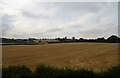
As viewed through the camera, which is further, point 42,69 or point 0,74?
point 42,69

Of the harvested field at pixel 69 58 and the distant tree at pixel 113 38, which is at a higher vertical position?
the distant tree at pixel 113 38

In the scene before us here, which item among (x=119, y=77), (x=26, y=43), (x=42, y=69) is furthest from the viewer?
(x=26, y=43)

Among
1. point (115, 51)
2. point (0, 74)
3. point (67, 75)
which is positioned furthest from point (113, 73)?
point (115, 51)

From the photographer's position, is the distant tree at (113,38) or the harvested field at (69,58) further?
the distant tree at (113,38)

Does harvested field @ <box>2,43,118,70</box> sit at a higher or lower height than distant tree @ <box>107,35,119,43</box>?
lower

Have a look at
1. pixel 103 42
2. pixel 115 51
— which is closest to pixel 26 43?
pixel 103 42

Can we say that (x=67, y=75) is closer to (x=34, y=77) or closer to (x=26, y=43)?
(x=34, y=77)

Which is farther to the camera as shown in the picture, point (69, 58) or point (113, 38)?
point (113, 38)

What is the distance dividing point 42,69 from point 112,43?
2741 cm

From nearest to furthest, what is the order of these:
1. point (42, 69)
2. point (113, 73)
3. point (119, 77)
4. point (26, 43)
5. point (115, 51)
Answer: point (119, 77) → point (113, 73) → point (42, 69) → point (115, 51) → point (26, 43)

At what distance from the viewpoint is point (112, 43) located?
44844mm

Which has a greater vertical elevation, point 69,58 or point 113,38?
point 113,38

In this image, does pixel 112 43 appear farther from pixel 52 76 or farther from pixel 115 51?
pixel 52 76

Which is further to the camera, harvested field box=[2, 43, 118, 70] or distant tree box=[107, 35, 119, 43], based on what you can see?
distant tree box=[107, 35, 119, 43]
